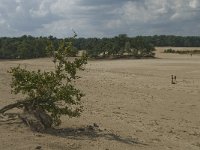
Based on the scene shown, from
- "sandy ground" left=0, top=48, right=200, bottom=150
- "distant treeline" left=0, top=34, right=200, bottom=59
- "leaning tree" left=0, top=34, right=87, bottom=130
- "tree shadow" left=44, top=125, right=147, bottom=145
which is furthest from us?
"distant treeline" left=0, top=34, right=200, bottom=59

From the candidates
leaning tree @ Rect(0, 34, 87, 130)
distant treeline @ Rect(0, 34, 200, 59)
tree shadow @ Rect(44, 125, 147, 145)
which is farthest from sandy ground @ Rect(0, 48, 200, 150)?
distant treeline @ Rect(0, 34, 200, 59)

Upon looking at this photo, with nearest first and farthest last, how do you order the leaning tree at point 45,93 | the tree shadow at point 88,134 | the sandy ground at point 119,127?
the sandy ground at point 119,127, the tree shadow at point 88,134, the leaning tree at point 45,93

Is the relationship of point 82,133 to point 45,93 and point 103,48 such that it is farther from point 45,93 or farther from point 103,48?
point 103,48

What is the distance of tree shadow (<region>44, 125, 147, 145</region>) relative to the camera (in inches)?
509

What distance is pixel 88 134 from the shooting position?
13.4 metres

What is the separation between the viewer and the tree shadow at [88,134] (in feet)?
42.4

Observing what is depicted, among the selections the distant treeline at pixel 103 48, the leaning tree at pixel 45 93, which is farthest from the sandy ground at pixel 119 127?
the distant treeline at pixel 103 48

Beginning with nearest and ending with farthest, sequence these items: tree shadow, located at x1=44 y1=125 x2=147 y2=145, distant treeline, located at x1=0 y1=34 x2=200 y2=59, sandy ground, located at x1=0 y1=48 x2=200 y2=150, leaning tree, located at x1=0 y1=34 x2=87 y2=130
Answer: sandy ground, located at x1=0 y1=48 x2=200 y2=150 → tree shadow, located at x1=44 y1=125 x2=147 y2=145 → leaning tree, located at x1=0 y1=34 x2=87 y2=130 → distant treeline, located at x1=0 y1=34 x2=200 y2=59

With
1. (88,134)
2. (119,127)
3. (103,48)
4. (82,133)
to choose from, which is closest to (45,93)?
(82,133)

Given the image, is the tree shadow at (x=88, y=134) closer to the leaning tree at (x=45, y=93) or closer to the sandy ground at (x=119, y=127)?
the sandy ground at (x=119, y=127)

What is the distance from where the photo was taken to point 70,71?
45.0ft

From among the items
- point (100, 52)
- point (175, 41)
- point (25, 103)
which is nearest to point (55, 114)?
point (25, 103)

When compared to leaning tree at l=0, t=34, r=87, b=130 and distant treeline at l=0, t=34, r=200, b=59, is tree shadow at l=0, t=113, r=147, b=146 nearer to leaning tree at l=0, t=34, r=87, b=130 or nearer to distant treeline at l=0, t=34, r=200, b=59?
leaning tree at l=0, t=34, r=87, b=130

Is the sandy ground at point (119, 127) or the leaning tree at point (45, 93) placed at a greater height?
the leaning tree at point (45, 93)
